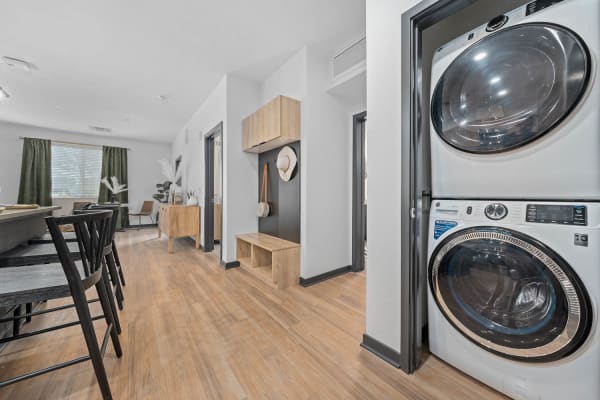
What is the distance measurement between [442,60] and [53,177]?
25.7 ft

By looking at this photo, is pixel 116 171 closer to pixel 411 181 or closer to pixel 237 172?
pixel 237 172

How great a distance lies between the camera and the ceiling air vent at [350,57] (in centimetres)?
216

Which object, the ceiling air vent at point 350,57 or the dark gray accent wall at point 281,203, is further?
the dark gray accent wall at point 281,203

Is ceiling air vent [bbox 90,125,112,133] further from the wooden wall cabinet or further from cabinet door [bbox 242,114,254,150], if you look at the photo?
the wooden wall cabinet

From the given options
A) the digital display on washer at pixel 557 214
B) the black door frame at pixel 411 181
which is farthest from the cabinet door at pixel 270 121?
the digital display on washer at pixel 557 214

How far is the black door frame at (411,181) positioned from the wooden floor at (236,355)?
0.76 ft

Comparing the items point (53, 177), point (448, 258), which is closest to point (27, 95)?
point (53, 177)

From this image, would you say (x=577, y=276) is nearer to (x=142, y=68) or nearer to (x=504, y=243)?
(x=504, y=243)

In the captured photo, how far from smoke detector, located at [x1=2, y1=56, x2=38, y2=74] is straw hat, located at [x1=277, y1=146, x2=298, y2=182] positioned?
10.1 feet

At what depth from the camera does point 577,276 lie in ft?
2.64

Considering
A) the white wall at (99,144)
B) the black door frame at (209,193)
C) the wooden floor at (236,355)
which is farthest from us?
the white wall at (99,144)

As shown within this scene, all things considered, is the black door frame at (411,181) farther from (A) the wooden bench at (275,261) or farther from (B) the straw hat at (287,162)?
(B) the straw hat at (287,162)

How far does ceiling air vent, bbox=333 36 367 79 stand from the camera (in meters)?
2.16

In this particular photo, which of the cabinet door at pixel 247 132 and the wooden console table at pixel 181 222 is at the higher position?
the cabinet door at pixel 247 132
